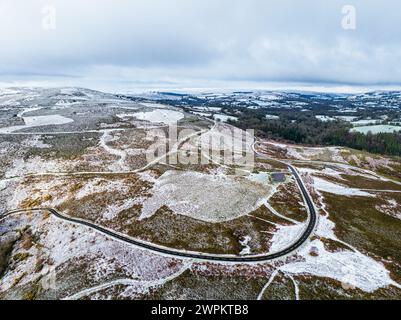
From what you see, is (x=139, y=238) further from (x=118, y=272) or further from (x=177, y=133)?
(x=177, y=133)

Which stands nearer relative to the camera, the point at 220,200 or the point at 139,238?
the point at 139,238

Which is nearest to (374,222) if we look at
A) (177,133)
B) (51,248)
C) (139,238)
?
(139,238)

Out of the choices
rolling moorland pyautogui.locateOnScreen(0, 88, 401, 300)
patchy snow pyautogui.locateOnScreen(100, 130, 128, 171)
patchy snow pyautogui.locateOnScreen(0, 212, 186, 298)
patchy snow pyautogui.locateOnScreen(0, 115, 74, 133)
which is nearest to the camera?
rolling moorland pyautogui.locateOnScreen(0, 88, 401, 300)

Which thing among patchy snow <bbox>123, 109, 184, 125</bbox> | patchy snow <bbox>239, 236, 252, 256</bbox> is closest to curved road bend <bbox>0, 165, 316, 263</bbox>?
patchy snow <bbox>239, 236, 252, 256</bbox>

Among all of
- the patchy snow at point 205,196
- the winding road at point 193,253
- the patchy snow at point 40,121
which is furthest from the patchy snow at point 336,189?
the patchy snow at point 40,121

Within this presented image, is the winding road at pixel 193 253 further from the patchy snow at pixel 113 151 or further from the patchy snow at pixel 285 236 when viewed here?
the patchy snow at pixel 113 151

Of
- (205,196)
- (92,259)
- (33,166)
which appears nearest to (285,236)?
(205,196)

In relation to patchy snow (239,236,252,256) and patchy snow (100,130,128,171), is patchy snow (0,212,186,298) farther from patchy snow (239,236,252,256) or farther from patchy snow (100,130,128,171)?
patchy snow (100,130,128,171)
